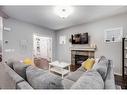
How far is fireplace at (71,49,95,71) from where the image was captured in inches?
88.6

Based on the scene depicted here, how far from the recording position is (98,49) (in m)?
2.12

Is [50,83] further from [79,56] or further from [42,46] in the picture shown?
[79,56]

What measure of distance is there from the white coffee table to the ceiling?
94cm

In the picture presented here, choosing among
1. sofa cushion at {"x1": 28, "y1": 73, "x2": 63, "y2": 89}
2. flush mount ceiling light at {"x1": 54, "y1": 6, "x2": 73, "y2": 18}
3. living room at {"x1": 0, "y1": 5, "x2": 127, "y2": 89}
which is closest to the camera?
sofa cushion at {"x1": 28, "y1": 73, "x2": 63, "y2": 89}

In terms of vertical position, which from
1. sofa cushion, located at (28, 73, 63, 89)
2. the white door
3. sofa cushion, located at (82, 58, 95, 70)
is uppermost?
the white door

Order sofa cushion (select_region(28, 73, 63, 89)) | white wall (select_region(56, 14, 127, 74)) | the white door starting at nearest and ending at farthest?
sofa cushion (select_region(28, 73, 63, 89)), white wall (select_region(56, 14, 127, 74)), the white door

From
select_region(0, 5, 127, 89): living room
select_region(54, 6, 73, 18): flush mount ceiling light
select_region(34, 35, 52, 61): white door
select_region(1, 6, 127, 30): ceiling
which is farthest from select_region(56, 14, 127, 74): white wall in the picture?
select_region(54, 6, 73, 18): flush mount ceiling light

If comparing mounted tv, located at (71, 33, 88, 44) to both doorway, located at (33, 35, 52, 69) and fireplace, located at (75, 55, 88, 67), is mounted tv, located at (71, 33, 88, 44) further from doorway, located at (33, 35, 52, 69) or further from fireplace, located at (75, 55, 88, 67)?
doorway, located at (33, 35, 52, 69)

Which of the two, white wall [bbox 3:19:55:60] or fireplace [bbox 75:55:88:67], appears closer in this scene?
white wall [bbox 3:19:55:60]

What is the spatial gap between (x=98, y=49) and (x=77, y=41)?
53 cm

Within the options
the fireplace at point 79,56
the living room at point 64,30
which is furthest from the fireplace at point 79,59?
the living room at point 64,30

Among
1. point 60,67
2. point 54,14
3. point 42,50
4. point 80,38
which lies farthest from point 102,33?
point 42,50
